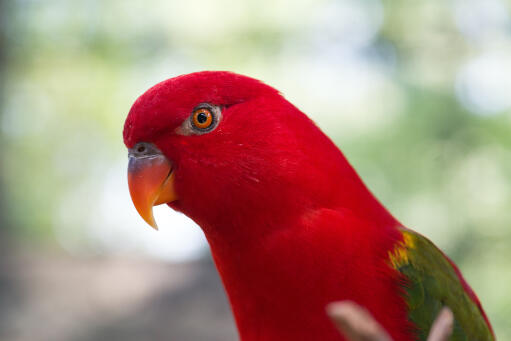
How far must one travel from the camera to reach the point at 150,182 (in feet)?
4.40

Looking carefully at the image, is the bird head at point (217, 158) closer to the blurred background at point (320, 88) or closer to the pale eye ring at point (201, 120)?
the pale eye ring at point (201, 120)

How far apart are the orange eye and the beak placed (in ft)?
0.37

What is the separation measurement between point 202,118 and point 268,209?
0.26 meters

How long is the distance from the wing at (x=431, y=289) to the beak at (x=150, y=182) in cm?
55

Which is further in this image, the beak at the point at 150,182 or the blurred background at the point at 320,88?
the blurred background at the point at 320,88

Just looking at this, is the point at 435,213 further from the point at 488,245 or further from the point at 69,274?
the point at 69,274

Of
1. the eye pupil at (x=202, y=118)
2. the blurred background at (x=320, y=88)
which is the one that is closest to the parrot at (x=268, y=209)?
the eye pupil at (x=202, y=118)

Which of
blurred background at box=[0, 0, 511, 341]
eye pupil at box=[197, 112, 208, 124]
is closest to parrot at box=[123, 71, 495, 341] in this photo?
eye pupil at box=[197, 112, 208, 124]

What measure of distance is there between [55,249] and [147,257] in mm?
876

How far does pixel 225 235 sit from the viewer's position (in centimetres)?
134

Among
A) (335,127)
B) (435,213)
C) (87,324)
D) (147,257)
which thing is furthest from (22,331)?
(435,213)

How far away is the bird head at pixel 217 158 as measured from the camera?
52.1 inches

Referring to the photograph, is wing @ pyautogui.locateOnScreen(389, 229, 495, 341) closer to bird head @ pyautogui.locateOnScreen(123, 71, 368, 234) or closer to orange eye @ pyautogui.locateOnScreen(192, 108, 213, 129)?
bird head @ pyautogui.locateOnScreen(123, 71, 368, 234)

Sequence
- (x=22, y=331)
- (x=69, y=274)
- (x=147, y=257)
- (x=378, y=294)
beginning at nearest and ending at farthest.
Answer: (x=378, y=294) < (x=22, y=331) < (x=69, y=274) < (x=147, y=257)
